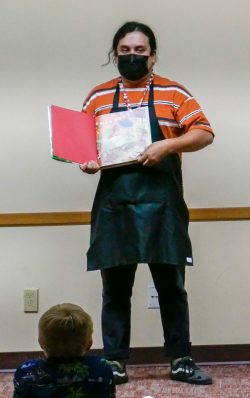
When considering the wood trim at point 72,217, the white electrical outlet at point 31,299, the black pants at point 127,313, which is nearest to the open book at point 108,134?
the black pants at point 127,313

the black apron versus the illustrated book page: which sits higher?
the illustrated book page

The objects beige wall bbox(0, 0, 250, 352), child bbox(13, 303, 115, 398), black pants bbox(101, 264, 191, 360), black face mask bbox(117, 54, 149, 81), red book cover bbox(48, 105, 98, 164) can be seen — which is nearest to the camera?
child bbox(13, 303, 115, 398)

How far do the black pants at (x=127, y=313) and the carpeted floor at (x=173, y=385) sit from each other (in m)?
0.12

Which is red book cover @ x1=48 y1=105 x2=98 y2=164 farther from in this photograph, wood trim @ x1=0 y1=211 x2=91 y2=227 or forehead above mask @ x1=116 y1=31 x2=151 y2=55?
wood trim @ x1=0 y1=211 x2=91 y2=227

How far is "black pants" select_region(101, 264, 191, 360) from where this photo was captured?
2.49 meters

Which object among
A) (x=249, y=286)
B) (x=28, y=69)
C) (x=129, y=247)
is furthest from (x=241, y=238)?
(x=28, y=69)

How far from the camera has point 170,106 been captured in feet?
7.87

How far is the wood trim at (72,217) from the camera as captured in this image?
9.28ft

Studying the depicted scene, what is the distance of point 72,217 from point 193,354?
30.0 inches

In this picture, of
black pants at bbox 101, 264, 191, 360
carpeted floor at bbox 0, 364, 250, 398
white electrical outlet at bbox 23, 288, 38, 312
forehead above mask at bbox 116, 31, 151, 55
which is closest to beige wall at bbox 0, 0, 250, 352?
white electrical outlet at bbox 23, 288, 38, 312

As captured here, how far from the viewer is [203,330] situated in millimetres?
2881

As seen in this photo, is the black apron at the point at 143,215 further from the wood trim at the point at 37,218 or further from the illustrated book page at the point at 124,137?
the wood trim at the point at 37,218

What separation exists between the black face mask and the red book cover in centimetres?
20

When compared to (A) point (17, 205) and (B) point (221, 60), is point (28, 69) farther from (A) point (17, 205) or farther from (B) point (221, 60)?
(B) point (221, 60)
